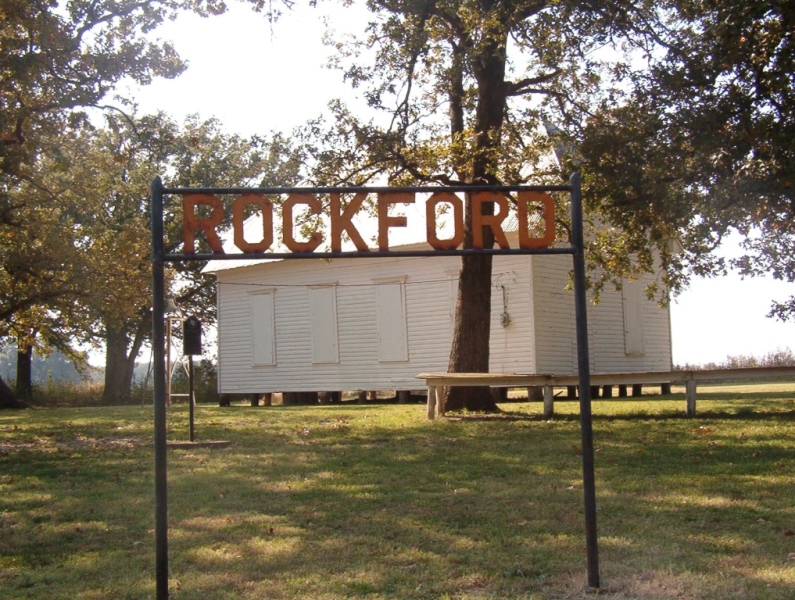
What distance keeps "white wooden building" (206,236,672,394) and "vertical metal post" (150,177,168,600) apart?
18230 millimetres

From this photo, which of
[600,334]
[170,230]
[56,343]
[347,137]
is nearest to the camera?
[347,137]

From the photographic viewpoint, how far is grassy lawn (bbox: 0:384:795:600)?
575cm

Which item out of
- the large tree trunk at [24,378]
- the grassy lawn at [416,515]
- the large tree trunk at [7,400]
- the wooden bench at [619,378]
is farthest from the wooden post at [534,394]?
the large tree trunk at [24,378]

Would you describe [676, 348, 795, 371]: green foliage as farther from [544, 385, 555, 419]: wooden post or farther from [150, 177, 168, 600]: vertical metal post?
[150, 177, 168, 600]: vertical metal post

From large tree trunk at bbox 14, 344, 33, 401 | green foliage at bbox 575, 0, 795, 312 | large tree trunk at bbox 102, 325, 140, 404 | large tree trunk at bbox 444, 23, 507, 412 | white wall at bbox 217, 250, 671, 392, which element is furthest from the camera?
large tree trunk at bbox 102, 325, 140, 404

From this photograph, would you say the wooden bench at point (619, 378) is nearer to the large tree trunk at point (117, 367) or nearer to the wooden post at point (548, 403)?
the wooden post at point (548, 403)

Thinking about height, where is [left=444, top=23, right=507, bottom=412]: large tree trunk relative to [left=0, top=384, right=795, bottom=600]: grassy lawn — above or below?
above

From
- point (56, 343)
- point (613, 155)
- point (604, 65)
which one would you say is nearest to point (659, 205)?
point (613, 155)

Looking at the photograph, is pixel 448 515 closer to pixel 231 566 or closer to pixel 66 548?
pixel 231 566

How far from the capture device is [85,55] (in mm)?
16969

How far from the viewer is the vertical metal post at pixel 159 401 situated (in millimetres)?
5102

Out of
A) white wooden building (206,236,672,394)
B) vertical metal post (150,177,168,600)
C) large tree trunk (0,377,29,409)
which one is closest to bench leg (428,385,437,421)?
white wooden building (206,236,672,394)

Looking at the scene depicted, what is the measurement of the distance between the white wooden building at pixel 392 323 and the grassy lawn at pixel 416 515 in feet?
31.2

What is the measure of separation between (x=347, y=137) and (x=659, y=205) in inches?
220
